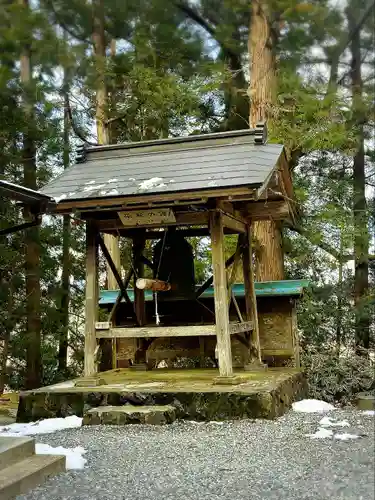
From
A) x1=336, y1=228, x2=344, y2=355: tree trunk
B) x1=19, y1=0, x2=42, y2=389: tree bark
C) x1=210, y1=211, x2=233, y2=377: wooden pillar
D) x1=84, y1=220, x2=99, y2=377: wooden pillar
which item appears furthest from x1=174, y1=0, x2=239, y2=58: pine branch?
x1=19, y1=0, x2=42, y2=389: tree bark

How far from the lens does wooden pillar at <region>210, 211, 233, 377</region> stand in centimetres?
466

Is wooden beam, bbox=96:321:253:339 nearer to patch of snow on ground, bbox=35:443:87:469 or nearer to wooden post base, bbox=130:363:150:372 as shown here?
wooden post base, bbox=130:363:150:372

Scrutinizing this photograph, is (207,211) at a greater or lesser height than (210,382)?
greater

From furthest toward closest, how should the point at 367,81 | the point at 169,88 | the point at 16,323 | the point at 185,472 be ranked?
the point at 16,323, the point at 169,88, the point at 185,472, the point at 367,81

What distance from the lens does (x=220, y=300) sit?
4.72 meters

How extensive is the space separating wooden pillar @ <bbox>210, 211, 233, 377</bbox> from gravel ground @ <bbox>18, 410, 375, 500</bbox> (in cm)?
147

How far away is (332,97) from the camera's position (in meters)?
1.53

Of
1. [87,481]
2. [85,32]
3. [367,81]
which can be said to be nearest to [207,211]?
[85,32]

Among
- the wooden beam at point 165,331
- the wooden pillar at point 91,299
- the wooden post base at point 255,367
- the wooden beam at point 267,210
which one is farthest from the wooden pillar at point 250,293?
the wooden pillar at point 91,299

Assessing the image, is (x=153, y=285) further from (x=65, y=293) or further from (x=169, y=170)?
(x=65, y=293)

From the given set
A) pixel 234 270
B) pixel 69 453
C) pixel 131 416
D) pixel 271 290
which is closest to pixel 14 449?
pixel 69 453

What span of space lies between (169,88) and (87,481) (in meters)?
4.32

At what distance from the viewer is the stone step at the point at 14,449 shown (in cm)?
268

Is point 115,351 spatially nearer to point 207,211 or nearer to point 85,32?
point 207,211
